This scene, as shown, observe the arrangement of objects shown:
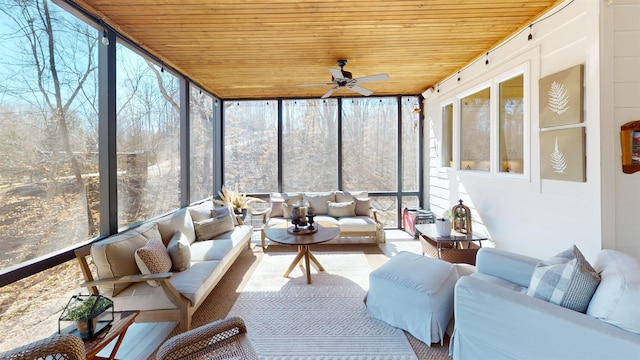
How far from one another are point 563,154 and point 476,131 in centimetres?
157

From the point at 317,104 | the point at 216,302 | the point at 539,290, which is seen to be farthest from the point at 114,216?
the point at 317,104

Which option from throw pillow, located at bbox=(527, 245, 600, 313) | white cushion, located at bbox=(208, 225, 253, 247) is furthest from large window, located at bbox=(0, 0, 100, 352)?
throw pillow, located at bbox=(527, 245, 600, 313)

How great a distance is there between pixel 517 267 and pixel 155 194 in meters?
4.08

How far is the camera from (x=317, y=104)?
540cm

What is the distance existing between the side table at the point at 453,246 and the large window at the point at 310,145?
95.5 inches

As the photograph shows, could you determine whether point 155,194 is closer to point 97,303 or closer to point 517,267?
point 97,303

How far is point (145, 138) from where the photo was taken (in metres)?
3.21

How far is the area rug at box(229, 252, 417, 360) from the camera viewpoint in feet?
6.66

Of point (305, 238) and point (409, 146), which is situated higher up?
point (409, 146)

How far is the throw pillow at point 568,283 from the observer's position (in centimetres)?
146

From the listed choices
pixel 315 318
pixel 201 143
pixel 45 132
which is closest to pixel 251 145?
pixel 201 143

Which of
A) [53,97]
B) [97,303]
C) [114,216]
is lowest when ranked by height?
[97,303]

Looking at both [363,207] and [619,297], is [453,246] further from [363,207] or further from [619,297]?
[619,297]

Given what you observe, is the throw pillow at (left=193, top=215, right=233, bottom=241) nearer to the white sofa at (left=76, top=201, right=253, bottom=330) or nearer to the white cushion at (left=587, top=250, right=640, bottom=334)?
the white sofa at (left=76, top=201, right=253, bottom=330)
